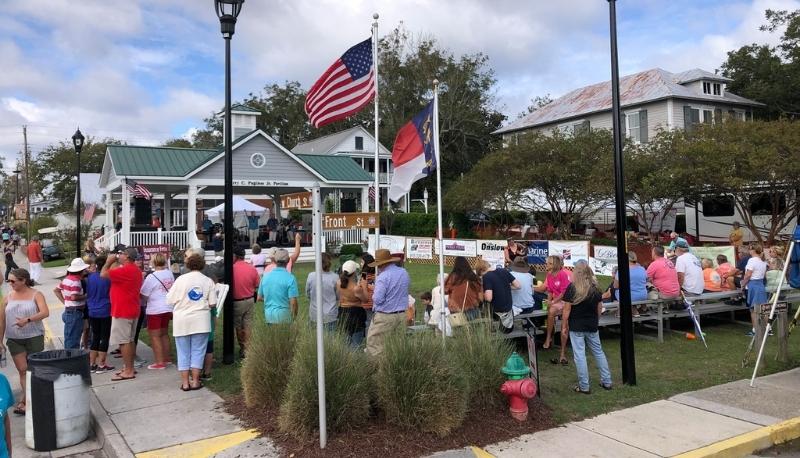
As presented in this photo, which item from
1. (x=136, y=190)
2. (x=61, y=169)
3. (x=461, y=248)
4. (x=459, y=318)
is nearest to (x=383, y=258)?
(x=459, y=318)

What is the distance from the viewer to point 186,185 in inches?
942

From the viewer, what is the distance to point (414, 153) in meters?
8.02

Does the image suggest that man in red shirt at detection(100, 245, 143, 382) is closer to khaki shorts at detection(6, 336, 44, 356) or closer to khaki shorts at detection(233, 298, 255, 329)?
khaki shorts at detection(6, 336, 44, 356)

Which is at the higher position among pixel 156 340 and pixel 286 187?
pixel 286 187

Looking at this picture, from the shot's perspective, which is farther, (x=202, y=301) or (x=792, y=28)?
(x=792, y=28)

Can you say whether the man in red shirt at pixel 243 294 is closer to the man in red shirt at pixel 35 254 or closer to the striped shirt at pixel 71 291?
the striped shirt at pixel 71 291

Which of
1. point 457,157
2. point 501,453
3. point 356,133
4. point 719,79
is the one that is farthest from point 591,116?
point 501,453

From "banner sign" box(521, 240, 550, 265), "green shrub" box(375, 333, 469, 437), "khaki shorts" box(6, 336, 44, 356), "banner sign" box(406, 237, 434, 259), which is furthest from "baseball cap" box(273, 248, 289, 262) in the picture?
"banner sign" box(406, 237, 434, 259)

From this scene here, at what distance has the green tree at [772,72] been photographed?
38531mm

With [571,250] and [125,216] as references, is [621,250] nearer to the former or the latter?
[571,250]

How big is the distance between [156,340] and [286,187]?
18.4m

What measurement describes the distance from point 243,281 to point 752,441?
6.44 meters

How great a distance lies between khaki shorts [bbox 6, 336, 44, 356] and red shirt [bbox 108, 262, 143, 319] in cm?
107

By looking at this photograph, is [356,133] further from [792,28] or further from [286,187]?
[792,28]
